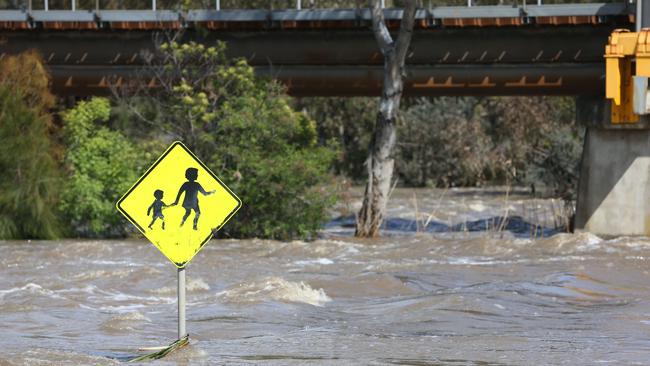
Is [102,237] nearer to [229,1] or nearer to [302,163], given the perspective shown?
[302,163]

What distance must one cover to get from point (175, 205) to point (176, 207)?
0.02 meters

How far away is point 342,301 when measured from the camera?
58.6 feet

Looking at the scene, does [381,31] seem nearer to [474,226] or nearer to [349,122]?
[474,226]

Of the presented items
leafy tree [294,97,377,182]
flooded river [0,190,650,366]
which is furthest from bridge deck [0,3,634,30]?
leafy tree [294,97,377,182]

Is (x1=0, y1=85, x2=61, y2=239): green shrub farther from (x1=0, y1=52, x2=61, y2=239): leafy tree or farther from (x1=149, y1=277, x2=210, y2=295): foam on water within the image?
(x1=149, y1=277, x2=210, y2=295): foam on water

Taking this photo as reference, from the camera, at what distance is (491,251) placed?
25.3m

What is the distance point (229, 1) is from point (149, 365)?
22967 mm

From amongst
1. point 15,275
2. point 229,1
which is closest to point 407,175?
point 229,1

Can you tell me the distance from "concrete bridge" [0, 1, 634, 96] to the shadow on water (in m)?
3.11

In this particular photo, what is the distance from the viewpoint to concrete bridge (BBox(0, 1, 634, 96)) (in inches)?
1163

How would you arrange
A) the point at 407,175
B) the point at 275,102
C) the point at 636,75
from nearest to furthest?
1. the point at 636,75
2. the point at 275,102
3. the point at 407,175

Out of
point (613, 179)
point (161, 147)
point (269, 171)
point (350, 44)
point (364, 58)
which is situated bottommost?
point (613, 179)

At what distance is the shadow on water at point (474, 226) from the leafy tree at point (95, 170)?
252 inches

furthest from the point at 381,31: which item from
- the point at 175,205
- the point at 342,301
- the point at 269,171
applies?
the point at 175,205
